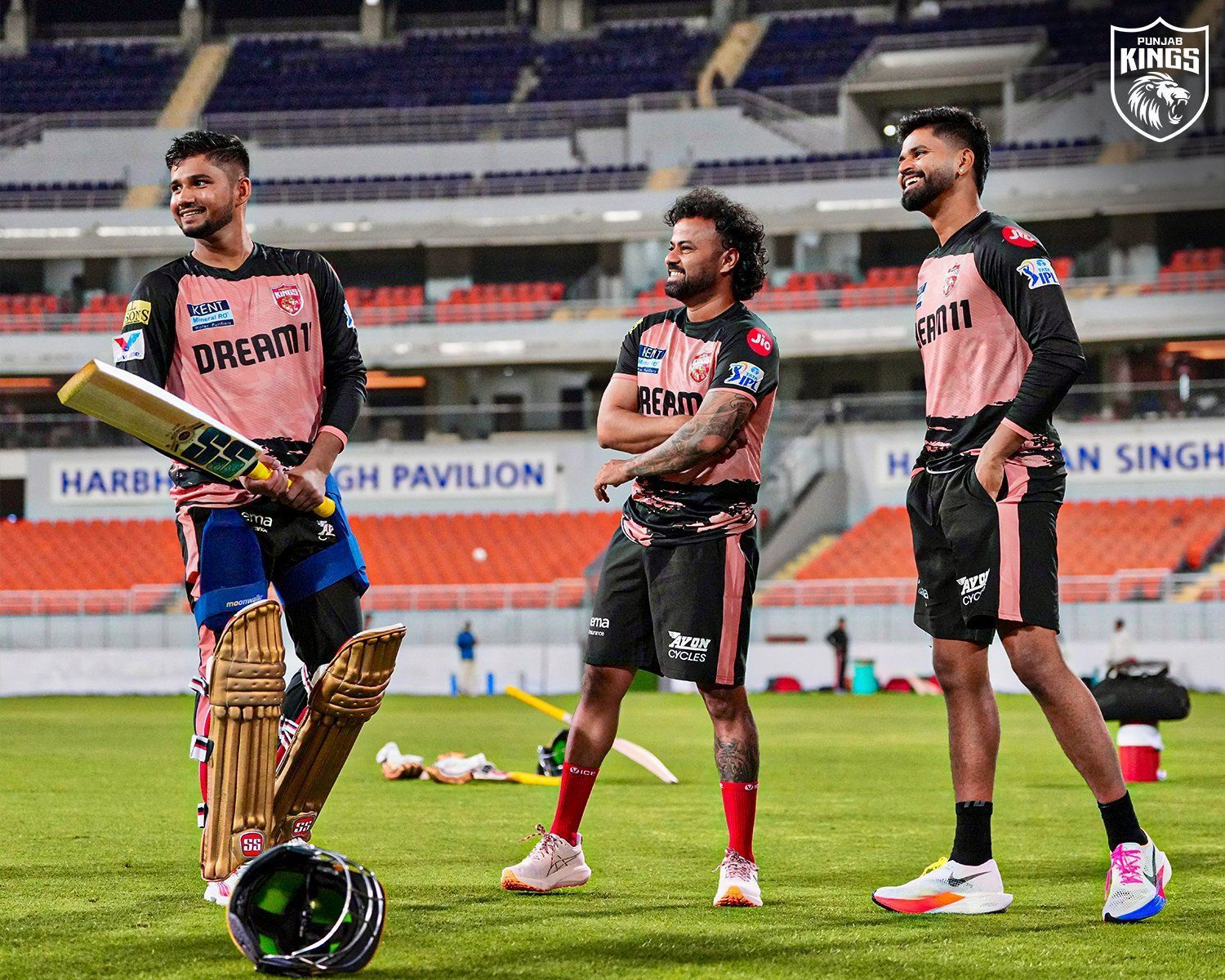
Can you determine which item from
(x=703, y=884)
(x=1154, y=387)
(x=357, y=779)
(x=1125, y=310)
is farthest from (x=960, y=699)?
(x=1125, y=310)

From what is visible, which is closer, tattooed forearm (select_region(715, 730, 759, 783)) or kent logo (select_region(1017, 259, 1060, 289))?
kent logo (select_region(1017, 259, 1060, 289))

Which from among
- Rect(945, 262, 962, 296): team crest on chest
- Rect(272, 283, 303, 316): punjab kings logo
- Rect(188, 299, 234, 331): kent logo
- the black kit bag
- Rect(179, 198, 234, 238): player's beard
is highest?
Rect(179, 198, 234, 238): player's beard

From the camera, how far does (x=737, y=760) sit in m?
4.98

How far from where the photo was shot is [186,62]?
43.8 m

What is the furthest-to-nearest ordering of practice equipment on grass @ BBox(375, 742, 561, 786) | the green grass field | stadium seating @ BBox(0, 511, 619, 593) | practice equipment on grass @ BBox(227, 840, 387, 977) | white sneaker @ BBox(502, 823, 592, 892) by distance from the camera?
stadium seating @ BBox(0, 511, 619, 593), practice equipment on grass @ BBox(375, 742, 561, 786), white sneaker @ BBox(502, 823, 592, 892), the green grass field, practice equipment on grass @ BBox(227, 840, 387, 977)

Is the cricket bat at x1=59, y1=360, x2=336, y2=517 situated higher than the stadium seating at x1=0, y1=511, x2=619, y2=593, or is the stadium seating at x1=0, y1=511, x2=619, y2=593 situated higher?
the cricket bat at x1=59, y1=360, x2=336, y2=517

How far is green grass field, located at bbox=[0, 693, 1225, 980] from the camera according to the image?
3678mm

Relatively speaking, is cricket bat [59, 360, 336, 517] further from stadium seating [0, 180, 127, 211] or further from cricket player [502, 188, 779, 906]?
stadium seating [0, 180, 127, 211]

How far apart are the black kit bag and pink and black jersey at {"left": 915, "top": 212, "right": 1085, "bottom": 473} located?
172 inches

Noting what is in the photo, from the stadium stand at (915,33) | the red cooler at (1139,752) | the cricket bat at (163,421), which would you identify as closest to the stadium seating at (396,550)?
the stadium stand at (915,33)

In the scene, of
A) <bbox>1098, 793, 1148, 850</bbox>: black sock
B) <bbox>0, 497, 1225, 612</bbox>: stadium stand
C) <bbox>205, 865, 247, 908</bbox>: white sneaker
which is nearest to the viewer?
<bbox>205, 865, 247, 908</bbox>: white sneaker

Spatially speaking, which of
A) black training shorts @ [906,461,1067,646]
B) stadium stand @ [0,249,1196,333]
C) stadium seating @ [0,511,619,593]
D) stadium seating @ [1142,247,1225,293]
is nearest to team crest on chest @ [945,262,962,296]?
black training shorts @ [906,461,1067,646]

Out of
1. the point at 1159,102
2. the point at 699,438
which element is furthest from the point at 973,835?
the point at 1159,102

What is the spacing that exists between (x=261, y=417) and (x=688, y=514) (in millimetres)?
1370
